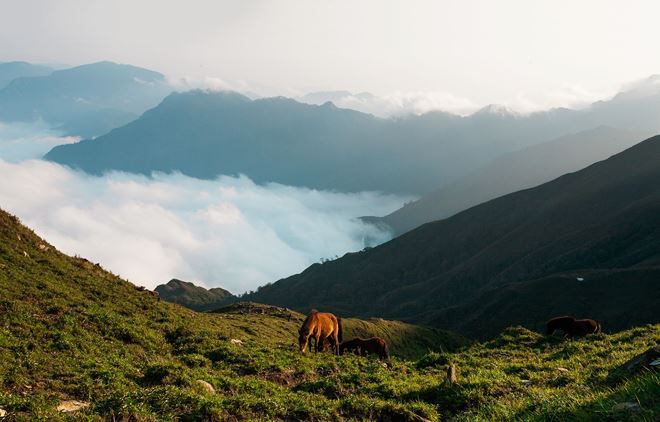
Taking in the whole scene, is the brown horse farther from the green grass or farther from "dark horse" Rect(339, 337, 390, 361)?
the green grass

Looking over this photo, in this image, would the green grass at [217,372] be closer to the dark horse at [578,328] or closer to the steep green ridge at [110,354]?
the steep green ridge at [110,354]

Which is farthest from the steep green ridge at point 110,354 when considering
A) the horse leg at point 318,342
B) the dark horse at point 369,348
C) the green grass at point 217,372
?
the dark horse at point 369,348

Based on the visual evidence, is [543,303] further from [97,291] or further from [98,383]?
[98,383]

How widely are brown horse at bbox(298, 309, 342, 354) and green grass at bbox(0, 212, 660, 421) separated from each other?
1.16 m

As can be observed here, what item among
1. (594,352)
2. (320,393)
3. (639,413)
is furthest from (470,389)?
(594,352)

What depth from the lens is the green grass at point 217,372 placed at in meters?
10.2

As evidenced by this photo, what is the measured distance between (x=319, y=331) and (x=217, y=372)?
7024 millimetres

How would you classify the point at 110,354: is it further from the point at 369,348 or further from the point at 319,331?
the point at 369,348

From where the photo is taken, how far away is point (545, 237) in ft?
593

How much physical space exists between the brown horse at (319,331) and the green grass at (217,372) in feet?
3.82

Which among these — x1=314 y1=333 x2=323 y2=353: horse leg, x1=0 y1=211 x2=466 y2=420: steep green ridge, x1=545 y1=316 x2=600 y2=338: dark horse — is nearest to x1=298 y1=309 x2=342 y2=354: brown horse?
x1=314 y1=333 x2=323 y2=353: horse leg

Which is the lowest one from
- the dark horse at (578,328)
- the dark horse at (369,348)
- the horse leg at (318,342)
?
the dark horse at (578,328)

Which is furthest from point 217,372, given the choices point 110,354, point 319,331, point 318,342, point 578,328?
point 578,328

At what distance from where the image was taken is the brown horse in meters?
21.9
